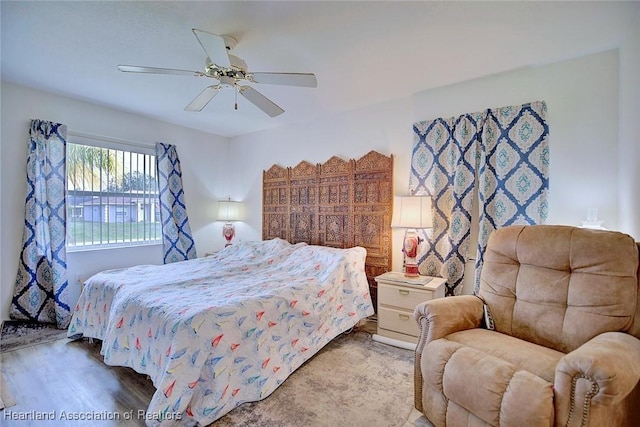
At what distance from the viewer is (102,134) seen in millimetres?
3621

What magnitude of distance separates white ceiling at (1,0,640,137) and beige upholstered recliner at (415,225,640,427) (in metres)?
1.42

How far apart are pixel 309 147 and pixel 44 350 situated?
3.42 metres

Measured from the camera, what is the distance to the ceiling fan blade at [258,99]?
2305mm

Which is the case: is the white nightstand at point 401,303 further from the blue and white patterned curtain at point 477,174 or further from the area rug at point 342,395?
the blue and white patterned curtain at point 477,174

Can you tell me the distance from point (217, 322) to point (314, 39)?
2064 mm

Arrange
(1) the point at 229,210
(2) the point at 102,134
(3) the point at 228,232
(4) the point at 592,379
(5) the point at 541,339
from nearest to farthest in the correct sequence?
(4) the point at 592,379 → (5) the point at 541,339 → (2) the point at 102,134 → (3) the point at 228,232 → (1) the point at 229,210

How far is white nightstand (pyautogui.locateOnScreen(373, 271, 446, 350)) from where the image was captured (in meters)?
2.67

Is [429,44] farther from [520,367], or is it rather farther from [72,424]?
[72,424]

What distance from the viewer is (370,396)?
2.00 meters

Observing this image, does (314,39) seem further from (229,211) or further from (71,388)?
(229,211)

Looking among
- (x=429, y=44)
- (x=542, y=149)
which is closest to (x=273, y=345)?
(x=429, y=44)

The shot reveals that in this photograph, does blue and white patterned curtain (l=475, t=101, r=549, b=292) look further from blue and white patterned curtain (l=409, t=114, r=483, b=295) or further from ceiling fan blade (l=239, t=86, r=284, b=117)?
ceiling fan blade (l=239, t=86, r=284, b=117)

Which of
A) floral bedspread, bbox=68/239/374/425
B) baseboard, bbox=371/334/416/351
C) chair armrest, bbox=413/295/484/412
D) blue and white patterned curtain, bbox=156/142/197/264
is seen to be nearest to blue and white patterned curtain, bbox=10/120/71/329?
floral bedspread, bbox=68/239/374/425

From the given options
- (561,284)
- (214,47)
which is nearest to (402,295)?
(561,284)
